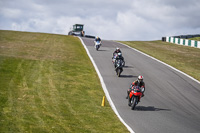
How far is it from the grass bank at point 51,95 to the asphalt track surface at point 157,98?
893mm

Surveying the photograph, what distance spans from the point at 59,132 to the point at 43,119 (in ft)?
5.29

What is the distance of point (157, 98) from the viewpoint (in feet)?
59.9

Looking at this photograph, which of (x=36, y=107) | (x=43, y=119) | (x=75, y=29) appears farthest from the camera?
(x=75, y=29)

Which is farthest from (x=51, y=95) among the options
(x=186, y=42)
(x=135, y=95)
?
(x=186, y=42)

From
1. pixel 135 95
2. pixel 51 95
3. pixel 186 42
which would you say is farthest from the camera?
pixel 186 42

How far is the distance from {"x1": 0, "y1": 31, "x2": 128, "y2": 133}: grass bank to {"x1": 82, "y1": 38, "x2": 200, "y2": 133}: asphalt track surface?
89 cm

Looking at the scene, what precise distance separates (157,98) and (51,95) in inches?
247

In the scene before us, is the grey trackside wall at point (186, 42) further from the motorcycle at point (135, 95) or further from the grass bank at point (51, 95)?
the motorcycle at point (135, 95)

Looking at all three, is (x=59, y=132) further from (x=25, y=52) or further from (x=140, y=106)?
(x=25, y=52)

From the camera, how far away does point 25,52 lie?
30453 mm

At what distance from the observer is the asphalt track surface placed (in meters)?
13.1

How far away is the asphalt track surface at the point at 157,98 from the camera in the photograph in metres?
13.1

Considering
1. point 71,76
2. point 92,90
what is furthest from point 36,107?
point 71,76

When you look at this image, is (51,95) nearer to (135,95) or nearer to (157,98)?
(135,95)
